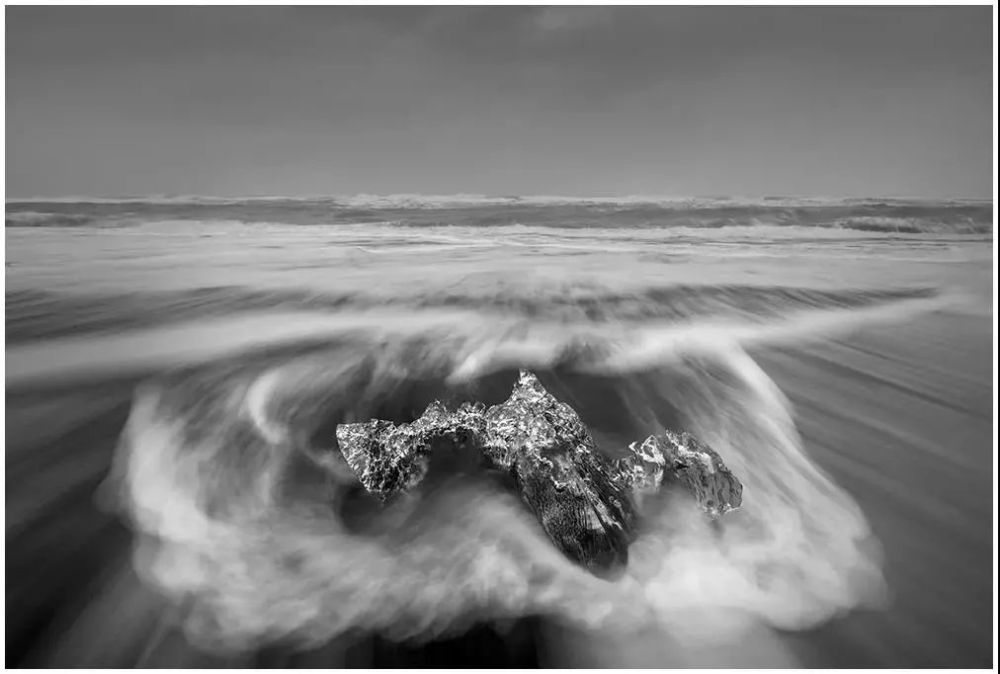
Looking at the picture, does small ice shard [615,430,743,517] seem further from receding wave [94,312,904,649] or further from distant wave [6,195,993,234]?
distant wave [6,195,993,234]

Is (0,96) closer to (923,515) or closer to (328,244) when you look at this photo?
(328,244)

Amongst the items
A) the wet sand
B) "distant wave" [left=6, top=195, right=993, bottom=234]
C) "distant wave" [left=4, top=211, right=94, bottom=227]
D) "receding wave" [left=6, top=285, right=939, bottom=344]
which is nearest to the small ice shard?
the wet sand

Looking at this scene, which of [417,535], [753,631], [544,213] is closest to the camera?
[753,631]

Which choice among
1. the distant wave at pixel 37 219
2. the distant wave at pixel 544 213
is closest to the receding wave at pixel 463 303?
the distant wave at pixel 37 219

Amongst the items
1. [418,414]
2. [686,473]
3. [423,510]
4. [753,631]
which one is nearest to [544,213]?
[418,414]

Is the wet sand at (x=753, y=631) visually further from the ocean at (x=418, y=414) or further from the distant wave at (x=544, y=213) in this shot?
the distant wave at (x=544, y=213)

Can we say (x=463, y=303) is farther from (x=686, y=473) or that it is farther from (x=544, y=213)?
(x=544, y=213)
